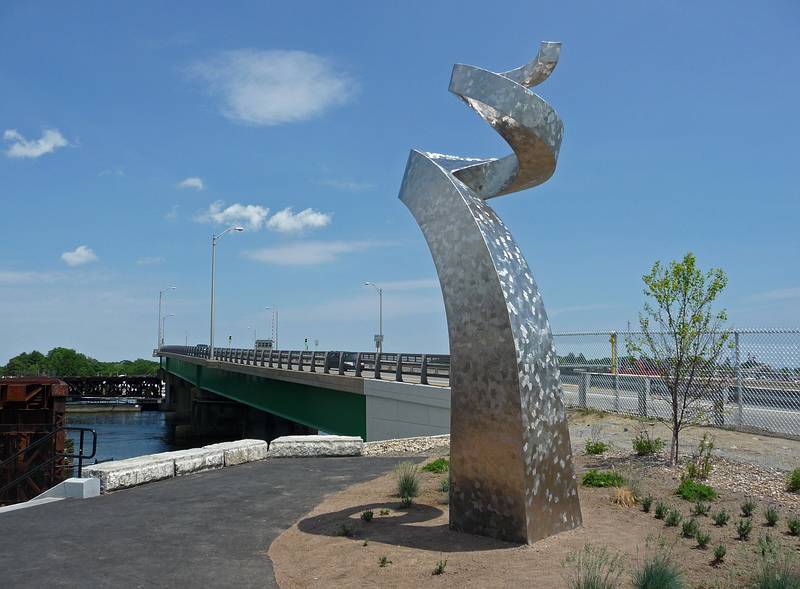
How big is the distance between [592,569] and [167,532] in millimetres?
4881

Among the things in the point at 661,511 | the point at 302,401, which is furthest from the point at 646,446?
the point at 302,401

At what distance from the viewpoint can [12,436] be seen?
23875 millimetres

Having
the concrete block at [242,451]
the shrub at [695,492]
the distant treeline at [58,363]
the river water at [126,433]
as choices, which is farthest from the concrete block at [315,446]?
the distant treeline at [58,363]

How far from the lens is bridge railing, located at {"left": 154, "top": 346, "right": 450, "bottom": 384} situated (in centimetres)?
2108

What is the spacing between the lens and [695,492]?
8.65 metres

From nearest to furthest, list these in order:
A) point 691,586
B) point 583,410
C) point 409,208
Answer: point 691,586 → point 409,208 → point 583,410

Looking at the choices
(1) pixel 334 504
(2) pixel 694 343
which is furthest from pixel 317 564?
(2) pixel 694 343

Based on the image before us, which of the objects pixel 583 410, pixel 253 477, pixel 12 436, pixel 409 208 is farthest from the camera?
pixel 12 436

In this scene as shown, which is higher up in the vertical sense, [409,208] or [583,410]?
[409,208]

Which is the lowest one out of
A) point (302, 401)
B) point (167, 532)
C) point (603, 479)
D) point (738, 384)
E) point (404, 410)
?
point (302, 401)

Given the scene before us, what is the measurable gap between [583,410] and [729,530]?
11383mm

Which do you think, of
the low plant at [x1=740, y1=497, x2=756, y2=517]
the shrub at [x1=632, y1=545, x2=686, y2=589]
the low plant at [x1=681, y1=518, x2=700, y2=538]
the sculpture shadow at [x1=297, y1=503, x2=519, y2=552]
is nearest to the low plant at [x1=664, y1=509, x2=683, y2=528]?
the low plant at [x1=681, y1=518, x2=700, y2=538]

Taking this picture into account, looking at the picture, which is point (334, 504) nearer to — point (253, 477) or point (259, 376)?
point (253, 477)

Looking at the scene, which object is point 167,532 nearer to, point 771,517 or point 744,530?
point 744,530
